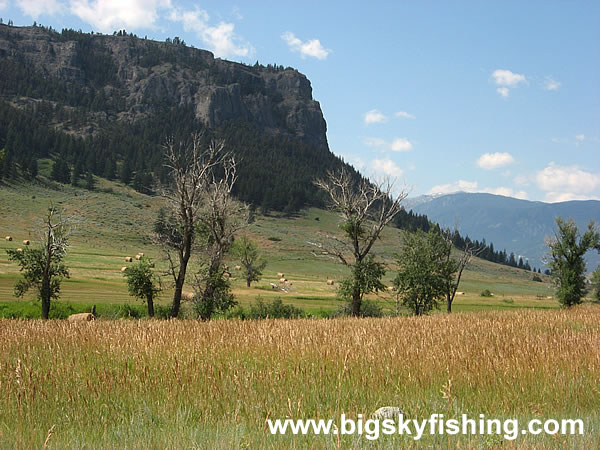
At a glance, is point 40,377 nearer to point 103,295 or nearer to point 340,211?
point 340,211

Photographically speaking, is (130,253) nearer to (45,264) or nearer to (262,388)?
(45,264)

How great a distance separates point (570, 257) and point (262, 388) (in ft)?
174

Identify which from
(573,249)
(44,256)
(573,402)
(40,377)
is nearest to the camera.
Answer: (573,402)

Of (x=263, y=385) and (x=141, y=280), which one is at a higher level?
(x=263, y=385)

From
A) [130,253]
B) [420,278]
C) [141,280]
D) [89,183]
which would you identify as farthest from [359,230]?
[89,183]

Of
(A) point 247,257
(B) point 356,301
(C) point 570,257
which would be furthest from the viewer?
(A) point 247,257

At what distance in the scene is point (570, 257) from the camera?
166 ft

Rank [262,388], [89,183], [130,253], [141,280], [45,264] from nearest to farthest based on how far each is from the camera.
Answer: [262,388] → [45,264] → [141,280] → [130,253] → [89,183]

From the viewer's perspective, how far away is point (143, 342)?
30.2 ft

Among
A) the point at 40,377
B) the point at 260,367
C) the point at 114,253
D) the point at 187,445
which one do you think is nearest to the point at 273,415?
the point at 187,445

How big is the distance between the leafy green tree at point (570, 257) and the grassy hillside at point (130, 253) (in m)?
10.4

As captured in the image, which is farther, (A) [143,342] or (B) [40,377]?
(A) [143,342]

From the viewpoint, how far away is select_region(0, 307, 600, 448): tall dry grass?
15.7 feet

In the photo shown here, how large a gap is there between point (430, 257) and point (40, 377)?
1454 inches
